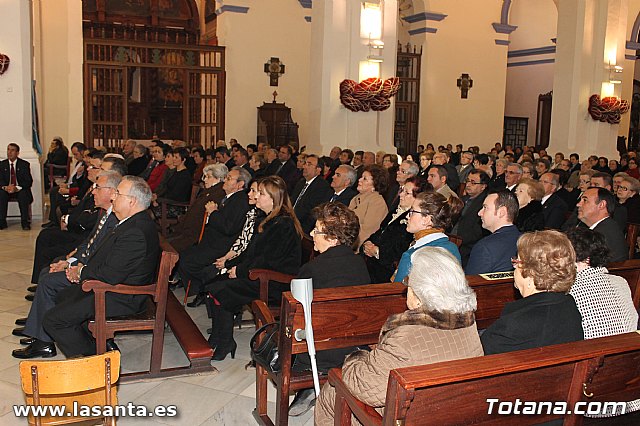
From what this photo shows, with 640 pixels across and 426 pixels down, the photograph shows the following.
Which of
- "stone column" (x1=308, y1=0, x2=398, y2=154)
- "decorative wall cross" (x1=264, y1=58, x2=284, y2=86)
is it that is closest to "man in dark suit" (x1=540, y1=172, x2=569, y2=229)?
"stone column" (x1=308, y1=0, x2=398, y2=154)

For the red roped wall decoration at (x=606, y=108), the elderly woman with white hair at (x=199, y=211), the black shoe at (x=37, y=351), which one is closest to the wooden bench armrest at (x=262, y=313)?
the black shoe at (x=37, y=351)

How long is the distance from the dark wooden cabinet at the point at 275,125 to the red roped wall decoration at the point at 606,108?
241 inches

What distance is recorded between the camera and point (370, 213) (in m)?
5.99

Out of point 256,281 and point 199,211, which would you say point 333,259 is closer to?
point 256,281

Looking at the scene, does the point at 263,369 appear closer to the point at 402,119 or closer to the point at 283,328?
the point at 283,328

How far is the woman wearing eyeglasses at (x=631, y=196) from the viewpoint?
6996 mm

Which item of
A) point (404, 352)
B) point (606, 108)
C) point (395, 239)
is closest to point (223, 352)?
point (395, 239)

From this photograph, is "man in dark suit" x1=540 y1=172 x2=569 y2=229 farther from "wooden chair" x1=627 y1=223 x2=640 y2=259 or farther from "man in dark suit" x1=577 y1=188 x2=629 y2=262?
"man in dark suit" x1=577 y1=188 x2=629 y2=262

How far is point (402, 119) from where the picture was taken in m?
16.1

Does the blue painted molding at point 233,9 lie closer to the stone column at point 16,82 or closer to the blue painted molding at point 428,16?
the blue painted molding at point 428,16

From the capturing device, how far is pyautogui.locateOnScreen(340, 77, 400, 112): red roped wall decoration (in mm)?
9625

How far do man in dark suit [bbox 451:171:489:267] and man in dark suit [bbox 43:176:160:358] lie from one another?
2.81 metres

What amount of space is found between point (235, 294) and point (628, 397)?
2.62m

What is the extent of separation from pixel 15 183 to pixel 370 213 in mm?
5693
